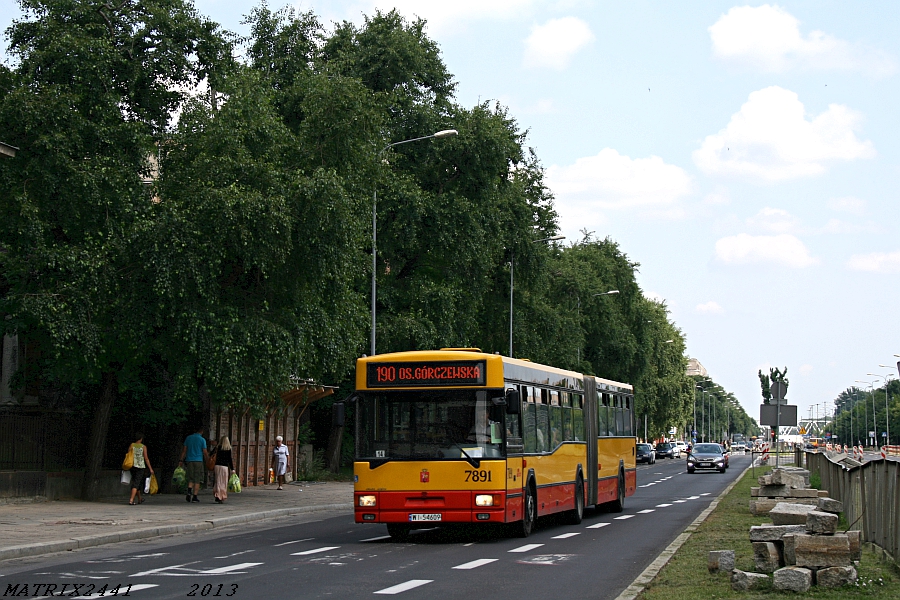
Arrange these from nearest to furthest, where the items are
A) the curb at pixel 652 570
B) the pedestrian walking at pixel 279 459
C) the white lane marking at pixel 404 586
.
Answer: the curb at pixel 652 570 < the white lane marking at pixel 404 586 < the pedestrian walking at pixel 279 459

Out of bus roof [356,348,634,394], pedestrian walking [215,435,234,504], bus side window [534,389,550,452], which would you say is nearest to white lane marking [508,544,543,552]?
bus roof [356,348,634,394]

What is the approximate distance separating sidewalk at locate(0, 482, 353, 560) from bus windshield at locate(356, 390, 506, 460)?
14.9 feet

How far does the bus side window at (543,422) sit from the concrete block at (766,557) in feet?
28.4

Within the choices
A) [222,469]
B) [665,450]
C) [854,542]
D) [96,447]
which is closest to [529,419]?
[854,542]

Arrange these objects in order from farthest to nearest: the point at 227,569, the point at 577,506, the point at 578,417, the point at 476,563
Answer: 1. the point at 578,417
2. the point at 577,506
3. the point at 476,563
4. the point at 227,569

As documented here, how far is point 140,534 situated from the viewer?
20.3 m

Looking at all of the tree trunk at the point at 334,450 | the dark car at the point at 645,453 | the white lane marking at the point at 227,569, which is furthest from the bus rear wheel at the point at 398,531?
the dark car at the point at 645,453

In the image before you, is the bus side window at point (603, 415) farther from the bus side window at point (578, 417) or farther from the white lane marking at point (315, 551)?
the white lane marking at point (315, 551)

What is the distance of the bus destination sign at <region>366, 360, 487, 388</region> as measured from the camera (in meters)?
18.9

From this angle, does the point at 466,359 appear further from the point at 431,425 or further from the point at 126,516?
the point at 126,516

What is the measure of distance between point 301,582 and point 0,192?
1674cm

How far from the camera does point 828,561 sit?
1164cm

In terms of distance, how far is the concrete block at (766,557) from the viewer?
12.2 metres

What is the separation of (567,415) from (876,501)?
8.88 m
